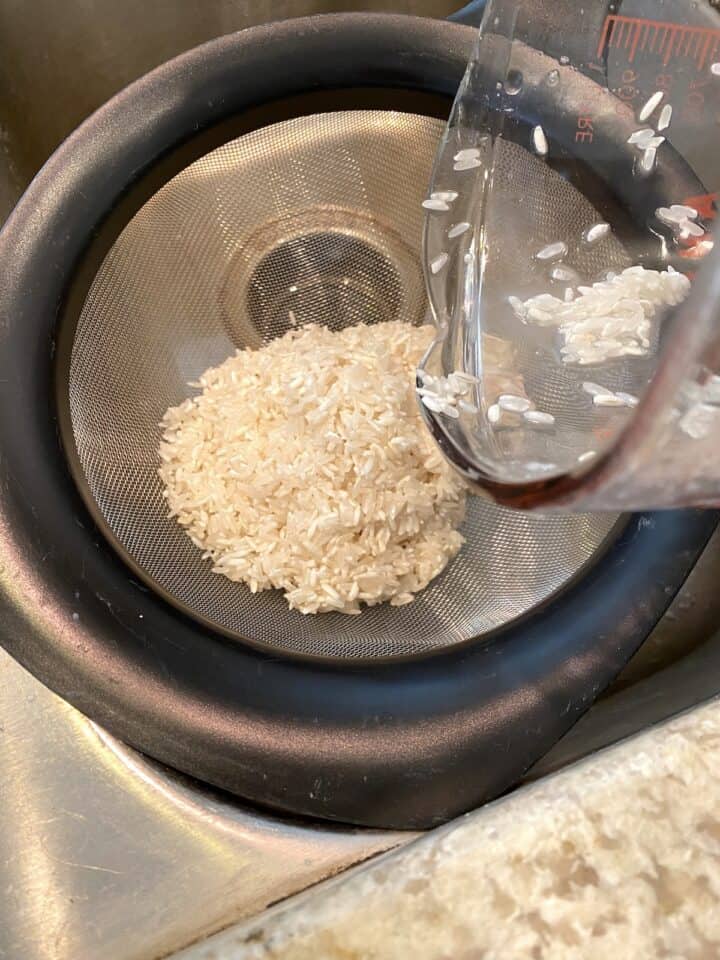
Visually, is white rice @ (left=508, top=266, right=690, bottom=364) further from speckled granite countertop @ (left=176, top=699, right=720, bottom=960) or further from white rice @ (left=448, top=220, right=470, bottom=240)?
speckled granite countertop @ (left=176, top=699, right=720, bottom=960)

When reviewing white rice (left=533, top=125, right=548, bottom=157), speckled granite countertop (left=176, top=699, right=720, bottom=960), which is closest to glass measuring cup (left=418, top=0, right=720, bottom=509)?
white rice (left=533, top=125, right=548, bottom=157)

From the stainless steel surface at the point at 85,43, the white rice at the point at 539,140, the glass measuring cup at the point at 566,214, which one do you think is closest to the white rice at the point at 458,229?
the glass measuring cup at the point at 566,214

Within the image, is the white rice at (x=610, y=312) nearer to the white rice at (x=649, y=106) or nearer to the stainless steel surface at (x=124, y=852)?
the white rice at (x=649, y=106)

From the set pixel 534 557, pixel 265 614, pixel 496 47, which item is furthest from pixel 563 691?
pixel 496 47

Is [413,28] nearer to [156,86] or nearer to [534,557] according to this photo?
[156,86]

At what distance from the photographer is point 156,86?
0.81 m

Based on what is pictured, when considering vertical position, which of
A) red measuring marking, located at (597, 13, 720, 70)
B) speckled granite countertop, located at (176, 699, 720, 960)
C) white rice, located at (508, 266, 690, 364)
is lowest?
speckled granite countertop, located at (176, 699, 720, 960)

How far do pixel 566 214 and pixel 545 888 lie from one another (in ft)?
2.27

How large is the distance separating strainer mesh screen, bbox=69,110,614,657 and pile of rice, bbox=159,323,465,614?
3 centimetres

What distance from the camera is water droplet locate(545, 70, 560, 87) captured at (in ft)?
2.71

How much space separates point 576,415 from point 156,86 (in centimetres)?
56

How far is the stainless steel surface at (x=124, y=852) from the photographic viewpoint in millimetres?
707

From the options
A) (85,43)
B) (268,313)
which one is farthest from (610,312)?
(85,43)

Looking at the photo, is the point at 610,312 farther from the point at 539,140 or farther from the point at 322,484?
the point at 322,484
